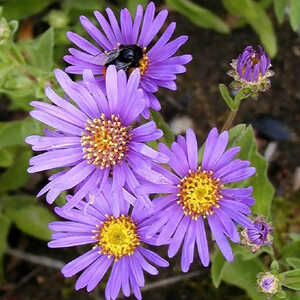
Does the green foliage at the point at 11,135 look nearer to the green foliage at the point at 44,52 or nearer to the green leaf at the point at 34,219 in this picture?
the green foliage at the point at 44,52

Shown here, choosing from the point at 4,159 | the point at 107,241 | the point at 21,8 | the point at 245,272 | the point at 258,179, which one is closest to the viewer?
the point at 107,241

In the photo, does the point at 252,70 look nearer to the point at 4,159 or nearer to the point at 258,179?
the point at 258,179

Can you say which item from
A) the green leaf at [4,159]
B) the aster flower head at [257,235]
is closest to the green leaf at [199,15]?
the green leaf at [4,159]

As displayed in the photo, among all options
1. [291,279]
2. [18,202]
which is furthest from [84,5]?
[291,279]

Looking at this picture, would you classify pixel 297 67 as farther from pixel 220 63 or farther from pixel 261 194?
pixel 261 194

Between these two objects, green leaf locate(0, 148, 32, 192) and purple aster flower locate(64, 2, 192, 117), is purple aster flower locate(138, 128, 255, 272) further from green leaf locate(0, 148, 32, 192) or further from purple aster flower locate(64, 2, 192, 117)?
green leaf locate(0, 148, 32, 192)

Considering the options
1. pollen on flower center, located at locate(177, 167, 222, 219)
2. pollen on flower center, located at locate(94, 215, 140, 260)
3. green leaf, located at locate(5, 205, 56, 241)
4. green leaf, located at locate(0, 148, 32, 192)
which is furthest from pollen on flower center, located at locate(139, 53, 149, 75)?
green leaf, located at locate(5, 205, 56, 241)
